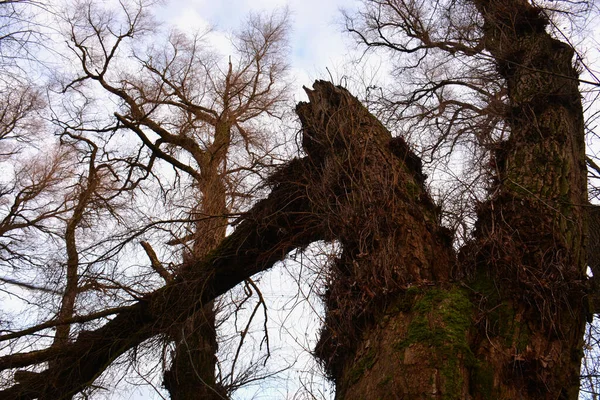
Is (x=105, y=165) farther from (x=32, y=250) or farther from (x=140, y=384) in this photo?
(x=140, y=384)

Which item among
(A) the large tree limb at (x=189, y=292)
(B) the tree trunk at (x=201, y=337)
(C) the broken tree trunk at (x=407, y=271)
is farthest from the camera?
Answer: (B) the tree trunk at (x=201, y=337)

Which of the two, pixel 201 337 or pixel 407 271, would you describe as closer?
pixel 407 271

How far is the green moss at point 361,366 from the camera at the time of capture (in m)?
3.38

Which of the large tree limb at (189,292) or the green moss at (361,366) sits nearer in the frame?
the green moss at (361,366)

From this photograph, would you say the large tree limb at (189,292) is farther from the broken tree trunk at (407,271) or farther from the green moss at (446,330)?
the green moss at (446,330)

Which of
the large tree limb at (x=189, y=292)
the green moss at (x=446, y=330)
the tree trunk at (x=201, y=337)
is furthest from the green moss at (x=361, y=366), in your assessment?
Result: the tree trunk at (x=201, y=337)

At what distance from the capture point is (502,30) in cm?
516

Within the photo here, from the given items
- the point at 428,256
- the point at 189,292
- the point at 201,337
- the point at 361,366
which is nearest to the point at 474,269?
the point at 428,256

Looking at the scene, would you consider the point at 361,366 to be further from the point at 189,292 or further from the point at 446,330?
the point at 189,292

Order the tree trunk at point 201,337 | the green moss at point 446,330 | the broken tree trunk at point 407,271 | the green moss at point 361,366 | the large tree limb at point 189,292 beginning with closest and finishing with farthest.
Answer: the green moss at point 446,330
the broken tree trunk at point 407,271
the green moss at point 361,366
the large tree limb at point 189,292
the tree trunk at point 201,337

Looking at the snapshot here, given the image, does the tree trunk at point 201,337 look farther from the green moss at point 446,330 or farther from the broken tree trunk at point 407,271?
the green moss at point 446,330

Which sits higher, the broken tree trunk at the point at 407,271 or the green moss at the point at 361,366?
the broken tree trunk at the point at 407,271

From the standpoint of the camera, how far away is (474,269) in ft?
12.2

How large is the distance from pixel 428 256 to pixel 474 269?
0.35 m
